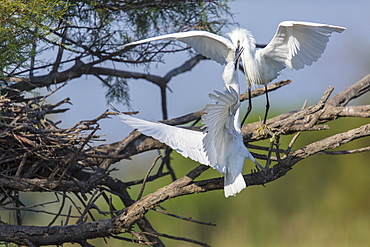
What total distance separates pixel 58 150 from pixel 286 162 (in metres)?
1.10

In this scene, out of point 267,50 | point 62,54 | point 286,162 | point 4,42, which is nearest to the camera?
point 286,162

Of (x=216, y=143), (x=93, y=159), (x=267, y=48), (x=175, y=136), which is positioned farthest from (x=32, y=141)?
(x=267, y=48)

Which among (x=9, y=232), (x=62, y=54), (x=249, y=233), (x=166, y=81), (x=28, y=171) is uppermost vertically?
(x=62, y=54)

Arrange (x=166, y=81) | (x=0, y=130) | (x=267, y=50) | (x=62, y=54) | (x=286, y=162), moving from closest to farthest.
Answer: (x=286, y=162)
(x=0, y=130)
(x=267, y=50)
(x=62, y=54)
(x=166, y=81)

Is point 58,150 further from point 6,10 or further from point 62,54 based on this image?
point 6,10

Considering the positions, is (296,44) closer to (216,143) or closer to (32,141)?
Answer: (216,143)

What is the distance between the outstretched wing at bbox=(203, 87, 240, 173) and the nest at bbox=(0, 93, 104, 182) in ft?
1.92

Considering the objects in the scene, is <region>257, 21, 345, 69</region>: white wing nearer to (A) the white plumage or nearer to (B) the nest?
(A) the white plumage

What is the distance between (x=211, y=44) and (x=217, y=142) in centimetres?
75

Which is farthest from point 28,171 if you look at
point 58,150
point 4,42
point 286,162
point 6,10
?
point 286,162

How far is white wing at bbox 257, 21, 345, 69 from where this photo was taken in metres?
2.19

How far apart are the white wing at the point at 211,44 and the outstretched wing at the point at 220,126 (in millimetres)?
603

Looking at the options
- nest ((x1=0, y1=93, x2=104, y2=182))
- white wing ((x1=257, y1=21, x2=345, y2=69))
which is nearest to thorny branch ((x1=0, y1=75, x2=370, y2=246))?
nest ((x1=0, y1=93, x2=104, y2=182))

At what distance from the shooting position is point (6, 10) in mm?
1674
